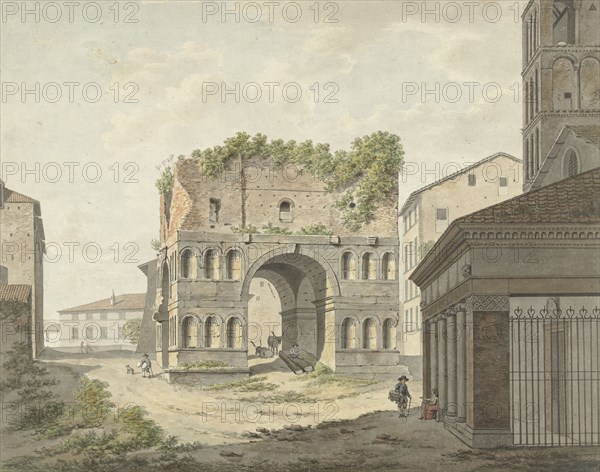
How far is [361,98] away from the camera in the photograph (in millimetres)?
20828

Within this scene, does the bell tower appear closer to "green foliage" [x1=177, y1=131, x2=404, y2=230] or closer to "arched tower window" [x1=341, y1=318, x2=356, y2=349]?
"green foliage" [x1=177, y1=131, x2=404, y2=230]

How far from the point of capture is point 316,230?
25.1m

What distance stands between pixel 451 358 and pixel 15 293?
9461 millimetres

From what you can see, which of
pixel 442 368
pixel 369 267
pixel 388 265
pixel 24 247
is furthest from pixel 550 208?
pixel 24 247

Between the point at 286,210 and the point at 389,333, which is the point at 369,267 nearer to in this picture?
the point at 389,333

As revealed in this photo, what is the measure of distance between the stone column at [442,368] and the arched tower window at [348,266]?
4467mm

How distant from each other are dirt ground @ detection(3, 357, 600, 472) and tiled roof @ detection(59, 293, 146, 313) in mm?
1275

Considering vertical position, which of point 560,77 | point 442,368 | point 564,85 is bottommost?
point 442,368

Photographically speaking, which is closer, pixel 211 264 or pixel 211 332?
pixel 211 264

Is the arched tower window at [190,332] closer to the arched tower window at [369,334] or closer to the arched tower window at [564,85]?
the arched tower window at [369,334]

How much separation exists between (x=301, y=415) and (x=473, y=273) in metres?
5.64

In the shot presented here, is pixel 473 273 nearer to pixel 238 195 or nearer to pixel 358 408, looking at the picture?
pixel 358 408

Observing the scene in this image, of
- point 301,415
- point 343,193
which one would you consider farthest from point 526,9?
point 301,415

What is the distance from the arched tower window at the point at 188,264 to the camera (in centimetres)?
2494
